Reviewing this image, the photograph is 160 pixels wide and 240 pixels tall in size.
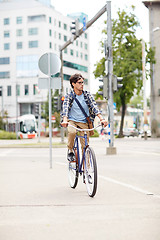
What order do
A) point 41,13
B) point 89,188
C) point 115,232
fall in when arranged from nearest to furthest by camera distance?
point 115,232, point 89,188, point 41,13

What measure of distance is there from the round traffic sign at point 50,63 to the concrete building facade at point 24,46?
6805 cm

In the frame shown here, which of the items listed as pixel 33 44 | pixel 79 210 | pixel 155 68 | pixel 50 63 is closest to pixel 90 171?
pixel 79 210

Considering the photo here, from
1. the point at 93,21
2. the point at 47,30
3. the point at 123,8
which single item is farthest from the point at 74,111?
the point at 47,30

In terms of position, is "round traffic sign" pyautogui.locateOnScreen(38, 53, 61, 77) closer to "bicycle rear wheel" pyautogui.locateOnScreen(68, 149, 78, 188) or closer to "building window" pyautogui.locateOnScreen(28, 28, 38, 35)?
"bicycle rear wheel" pyautogui.locateOnScreen(68, 149, 78, 188)

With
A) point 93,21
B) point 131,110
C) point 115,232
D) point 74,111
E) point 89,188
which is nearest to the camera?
point 115,232

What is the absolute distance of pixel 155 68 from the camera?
4806 cm

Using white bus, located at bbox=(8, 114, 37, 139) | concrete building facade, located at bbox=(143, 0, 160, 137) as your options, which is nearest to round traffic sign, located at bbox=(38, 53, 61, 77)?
concrete building facade, located at bbox=(143, 0, 160, 137)

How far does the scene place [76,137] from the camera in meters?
7.55

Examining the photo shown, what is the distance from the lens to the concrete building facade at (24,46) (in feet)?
269

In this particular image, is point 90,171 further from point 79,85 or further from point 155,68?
point 155,68

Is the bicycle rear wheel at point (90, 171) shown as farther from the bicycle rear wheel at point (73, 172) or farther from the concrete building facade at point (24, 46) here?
the concrete building facade at point (24, 46)

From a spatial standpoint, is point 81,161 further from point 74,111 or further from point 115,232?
point 115,232

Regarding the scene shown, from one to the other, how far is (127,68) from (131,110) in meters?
94.9

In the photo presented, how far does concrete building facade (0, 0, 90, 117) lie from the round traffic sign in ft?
223
